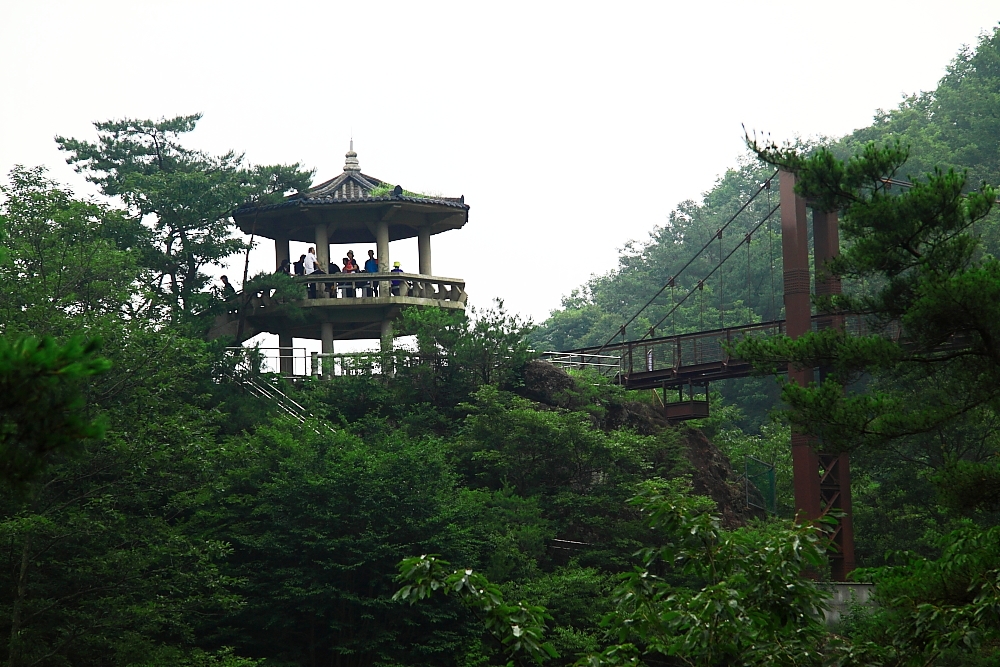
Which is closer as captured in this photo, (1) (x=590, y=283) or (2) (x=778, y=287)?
(2) (x=778, y=287)

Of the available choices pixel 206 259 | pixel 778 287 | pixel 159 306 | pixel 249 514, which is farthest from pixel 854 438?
pixel 778 287

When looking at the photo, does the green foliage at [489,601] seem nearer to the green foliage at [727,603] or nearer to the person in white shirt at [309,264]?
the green foliage at [727,603]

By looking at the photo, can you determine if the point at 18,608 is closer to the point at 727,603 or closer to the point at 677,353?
the point at 727,603

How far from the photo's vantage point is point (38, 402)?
17.9 ft

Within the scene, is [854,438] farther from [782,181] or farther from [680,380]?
[680,380]

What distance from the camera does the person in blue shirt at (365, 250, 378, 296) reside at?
27.5 meters

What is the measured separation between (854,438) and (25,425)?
10561mm

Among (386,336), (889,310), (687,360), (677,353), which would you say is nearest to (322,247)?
(386,336)

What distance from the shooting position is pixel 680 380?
89.7 ft

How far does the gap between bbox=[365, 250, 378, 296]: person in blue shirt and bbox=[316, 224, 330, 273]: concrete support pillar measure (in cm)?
94

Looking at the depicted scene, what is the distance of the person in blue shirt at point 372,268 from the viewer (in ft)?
90.2

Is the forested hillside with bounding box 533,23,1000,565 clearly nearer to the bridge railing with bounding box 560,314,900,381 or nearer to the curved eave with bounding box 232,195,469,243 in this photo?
the bridge railing with bounding box 560,314,900,381

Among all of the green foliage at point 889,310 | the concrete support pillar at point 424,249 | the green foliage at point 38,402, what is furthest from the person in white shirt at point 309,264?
the green foliage at point 38,402

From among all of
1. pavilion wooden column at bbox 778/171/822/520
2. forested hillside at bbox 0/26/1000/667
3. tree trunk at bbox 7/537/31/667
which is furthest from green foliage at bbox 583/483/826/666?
pavilion wooden column at bbox 778/171/822/520
